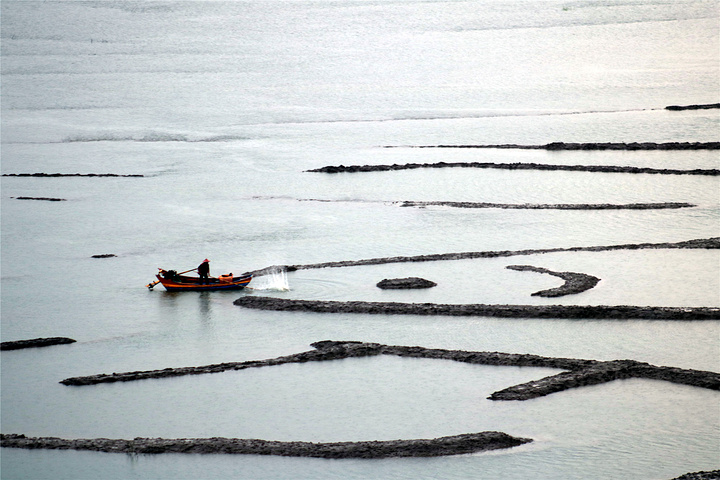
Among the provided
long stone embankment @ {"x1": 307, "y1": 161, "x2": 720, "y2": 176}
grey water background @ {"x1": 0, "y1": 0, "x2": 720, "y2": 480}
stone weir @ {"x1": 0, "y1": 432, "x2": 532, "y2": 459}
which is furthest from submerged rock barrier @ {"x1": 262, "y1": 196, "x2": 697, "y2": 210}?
stone weir @ {"x1": 0, "y1": 432, "x2": 532, "y2": 459}

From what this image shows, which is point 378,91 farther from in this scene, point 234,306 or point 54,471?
point 54,471

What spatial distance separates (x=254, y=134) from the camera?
163 feet

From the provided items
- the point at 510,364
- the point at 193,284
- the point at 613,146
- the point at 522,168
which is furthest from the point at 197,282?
the point at 613,146

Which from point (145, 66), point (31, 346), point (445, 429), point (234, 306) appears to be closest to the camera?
point (445, 429)

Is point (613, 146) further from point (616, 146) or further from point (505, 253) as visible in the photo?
point (505, 253)

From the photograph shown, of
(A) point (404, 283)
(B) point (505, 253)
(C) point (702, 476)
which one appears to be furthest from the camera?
(B) point (505, 253)

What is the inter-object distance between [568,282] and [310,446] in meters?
10.4

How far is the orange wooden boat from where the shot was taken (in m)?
23.6

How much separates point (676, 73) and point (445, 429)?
179ft

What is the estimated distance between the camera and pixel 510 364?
17.7 meters

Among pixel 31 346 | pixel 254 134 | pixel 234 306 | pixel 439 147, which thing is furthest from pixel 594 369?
pixel 254 134

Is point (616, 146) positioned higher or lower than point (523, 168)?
higher

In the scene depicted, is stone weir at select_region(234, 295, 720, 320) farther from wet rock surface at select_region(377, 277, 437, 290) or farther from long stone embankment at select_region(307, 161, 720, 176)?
long stone embankment at select_region(307, 161, 720, 176)

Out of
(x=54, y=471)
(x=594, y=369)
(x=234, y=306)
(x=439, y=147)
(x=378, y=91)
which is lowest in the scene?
(x=54, y=471)
